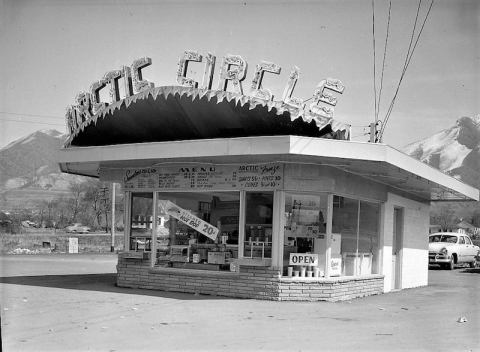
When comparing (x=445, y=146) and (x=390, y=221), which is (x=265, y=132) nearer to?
(x=390, y=221)

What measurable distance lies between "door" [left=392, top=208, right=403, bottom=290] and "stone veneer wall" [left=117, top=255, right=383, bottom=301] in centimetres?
367

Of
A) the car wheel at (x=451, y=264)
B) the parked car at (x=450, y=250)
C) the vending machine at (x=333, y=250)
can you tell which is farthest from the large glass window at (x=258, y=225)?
the car wheel at (x=451, y=264)

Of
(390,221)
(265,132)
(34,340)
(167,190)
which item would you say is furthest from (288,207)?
(34,340)

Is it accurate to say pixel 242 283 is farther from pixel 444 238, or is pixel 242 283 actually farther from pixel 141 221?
pixel 444 238

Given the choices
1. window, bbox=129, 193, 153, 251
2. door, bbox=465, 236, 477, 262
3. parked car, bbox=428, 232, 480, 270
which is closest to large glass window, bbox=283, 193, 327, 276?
window, bbox=129, 193, 153, 251

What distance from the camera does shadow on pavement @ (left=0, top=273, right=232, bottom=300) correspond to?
1323 centimetres

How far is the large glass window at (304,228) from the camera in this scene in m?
13.0

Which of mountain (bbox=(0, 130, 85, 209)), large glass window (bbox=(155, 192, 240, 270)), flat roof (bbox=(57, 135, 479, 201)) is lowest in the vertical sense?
large glass window (bbox=(155, 192, 240, 270))

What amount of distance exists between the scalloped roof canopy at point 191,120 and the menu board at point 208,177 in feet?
2.68

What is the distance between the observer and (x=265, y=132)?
13.4 meters

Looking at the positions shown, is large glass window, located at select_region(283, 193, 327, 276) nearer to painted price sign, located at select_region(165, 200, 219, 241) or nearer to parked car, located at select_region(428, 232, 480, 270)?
painted price sign, located at select_region(165, 200, 219, 241)

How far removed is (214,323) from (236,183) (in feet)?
13.9

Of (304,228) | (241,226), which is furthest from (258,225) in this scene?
(304,228)

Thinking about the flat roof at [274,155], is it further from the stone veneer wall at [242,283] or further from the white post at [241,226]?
the stone veneer wall at [242,283]
